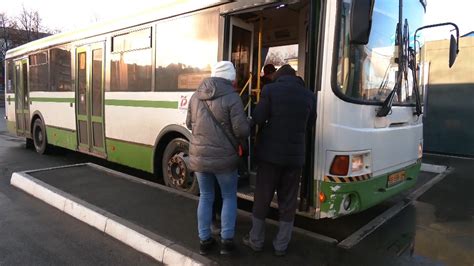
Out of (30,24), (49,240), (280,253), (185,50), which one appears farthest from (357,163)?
(30,24)

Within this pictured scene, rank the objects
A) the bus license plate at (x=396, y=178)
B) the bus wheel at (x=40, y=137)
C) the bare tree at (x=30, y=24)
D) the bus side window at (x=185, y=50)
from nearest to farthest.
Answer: the bus license plate at (x=396, y=178), the bus side window at (x=185, y=50), the bus wheel at (x=40, y=137), the bare tree at (x=30, y=24)

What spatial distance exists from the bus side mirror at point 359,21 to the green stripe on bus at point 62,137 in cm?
687

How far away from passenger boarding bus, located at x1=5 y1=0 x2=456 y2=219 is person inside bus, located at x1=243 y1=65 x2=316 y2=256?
449 millimetres

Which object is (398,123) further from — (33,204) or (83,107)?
(83,107)

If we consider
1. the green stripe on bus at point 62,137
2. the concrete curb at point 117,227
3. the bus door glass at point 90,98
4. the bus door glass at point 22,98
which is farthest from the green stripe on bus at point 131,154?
the bus door glass at point 22,98

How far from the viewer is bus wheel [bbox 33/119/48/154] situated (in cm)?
1037

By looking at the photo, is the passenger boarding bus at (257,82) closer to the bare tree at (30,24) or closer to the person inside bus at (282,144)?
the person inside bus at (282,144)

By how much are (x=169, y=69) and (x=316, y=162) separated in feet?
9.77

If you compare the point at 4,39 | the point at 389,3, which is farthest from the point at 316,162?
the point at 4,39

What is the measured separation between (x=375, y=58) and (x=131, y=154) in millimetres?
4343

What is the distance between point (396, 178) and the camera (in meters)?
4.99

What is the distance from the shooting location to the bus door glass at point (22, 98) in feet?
36.8

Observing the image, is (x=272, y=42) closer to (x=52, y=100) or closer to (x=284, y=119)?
(x=284, y=119)

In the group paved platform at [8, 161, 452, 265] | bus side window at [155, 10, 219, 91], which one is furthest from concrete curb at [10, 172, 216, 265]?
bus side window at [155, 10, 219, 91]
